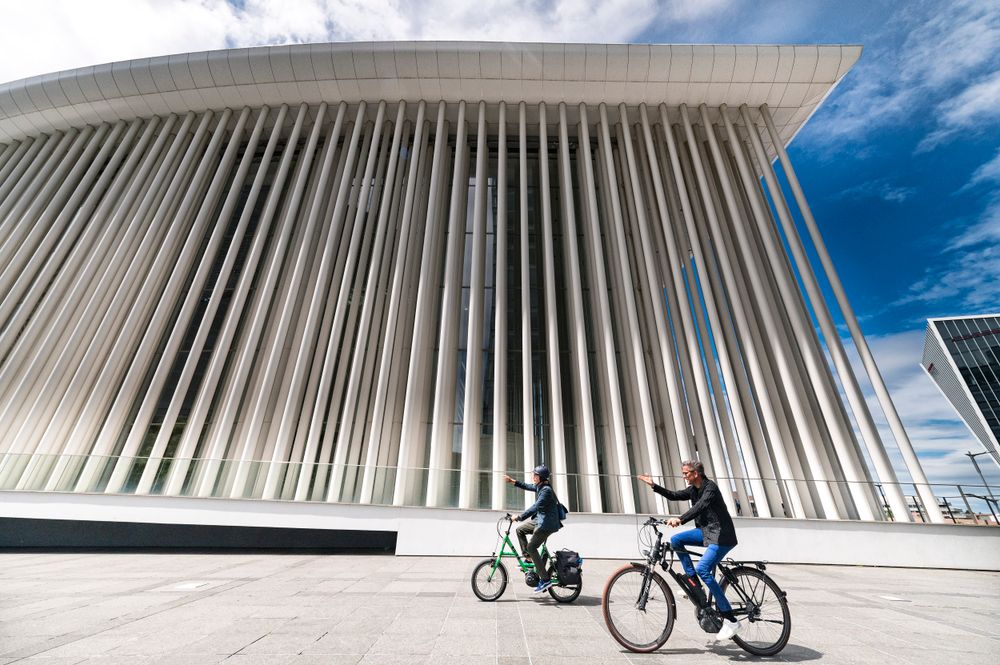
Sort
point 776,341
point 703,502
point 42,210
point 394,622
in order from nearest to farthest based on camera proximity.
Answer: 1. point 703,502
2. point 394,622
3. point 776,341
4. point 42,210

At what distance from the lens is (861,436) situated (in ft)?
44.2

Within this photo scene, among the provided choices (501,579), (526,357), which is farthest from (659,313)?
(501,579)

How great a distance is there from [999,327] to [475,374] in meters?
75.3

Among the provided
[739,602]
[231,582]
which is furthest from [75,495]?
[739,602]

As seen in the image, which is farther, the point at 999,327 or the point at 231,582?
the point at 999,327

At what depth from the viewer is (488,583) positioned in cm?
610

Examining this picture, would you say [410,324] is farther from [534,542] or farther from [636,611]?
[636,611]

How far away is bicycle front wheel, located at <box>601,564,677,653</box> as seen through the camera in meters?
4.18

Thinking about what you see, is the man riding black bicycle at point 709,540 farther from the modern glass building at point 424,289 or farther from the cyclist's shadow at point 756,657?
the modern glass building at point 424,289

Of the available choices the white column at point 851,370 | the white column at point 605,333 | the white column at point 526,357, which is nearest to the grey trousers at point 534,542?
the white column at point 526,357

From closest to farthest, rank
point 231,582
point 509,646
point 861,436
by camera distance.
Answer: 1. point 509,646
2. point 231,582
3. point 861,436

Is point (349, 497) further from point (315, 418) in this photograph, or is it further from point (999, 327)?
point (999, 327)

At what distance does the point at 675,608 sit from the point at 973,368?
7919cm

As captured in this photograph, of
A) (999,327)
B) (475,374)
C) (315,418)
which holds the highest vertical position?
(999,327)
